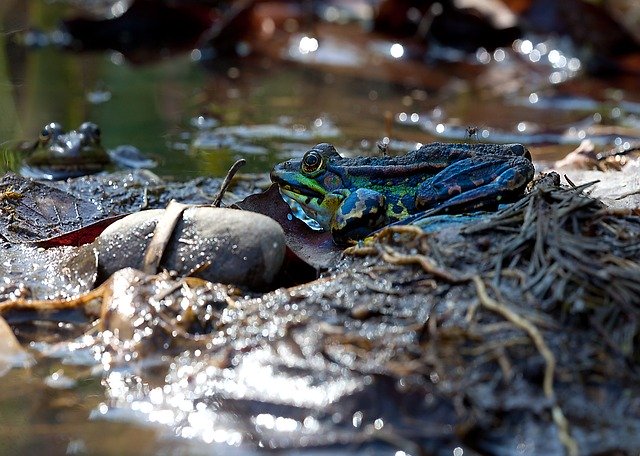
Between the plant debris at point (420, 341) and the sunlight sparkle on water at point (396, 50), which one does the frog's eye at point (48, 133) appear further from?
the sunlight sparkle on water at point (396, 50)

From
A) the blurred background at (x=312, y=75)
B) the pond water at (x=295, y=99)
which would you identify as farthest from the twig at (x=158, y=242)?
the blurred background at (x=312, y=75)

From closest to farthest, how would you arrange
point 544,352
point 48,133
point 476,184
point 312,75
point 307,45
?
1. point 544,352
2. point 476,184
3. point 48,133
4. point 312,75
5. point 307,45

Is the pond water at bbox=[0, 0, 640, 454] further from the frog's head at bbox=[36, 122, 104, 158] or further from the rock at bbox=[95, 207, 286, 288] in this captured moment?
the rock at bbox=[95, 207, 286, 288]

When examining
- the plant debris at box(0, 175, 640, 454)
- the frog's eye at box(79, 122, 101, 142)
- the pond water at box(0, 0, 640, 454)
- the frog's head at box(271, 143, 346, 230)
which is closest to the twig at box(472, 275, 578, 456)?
the plant debris at box(0, 175, 640, 454)

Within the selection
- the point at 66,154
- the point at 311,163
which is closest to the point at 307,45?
the point at 66,154

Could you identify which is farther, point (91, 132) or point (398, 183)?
point (91, 132)

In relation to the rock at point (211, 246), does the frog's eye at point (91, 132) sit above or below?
below

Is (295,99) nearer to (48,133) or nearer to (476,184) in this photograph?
(48,133)
